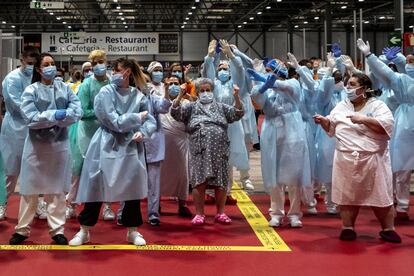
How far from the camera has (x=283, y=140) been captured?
5496 millimetres

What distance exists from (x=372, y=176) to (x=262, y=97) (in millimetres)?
1293

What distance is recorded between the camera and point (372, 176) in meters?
4.91

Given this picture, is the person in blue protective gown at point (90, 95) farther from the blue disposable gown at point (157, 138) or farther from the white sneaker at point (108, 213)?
the white sneaker at point (108, 213)

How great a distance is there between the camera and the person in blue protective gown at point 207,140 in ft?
18.2

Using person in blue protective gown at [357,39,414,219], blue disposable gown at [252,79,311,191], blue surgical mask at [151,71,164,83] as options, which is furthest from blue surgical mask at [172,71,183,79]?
person in blue protective gown at [357,39,414,219]

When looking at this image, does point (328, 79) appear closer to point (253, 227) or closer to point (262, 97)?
point (262, 97)

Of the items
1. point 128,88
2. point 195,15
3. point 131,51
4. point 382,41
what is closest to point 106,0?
point 131,51

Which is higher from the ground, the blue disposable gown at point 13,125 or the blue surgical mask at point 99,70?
the blue surgical mask at point 99,70

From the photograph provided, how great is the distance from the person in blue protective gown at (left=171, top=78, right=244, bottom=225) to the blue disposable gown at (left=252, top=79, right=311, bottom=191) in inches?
13.0

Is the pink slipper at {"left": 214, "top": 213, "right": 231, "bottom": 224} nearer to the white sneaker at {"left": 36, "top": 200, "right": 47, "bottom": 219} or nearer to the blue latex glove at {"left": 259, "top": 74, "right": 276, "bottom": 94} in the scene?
the blue latex glove at {"left": 259, "top": 74, "right": 276, "bottom": 94}

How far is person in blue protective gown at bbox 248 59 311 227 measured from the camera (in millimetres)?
5461

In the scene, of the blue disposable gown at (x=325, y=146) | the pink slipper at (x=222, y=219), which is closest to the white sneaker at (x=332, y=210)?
the blue disposable gown at (x=325, y=146)

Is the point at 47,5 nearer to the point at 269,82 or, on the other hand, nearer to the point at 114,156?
the point at 269,82

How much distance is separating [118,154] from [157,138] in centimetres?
115
